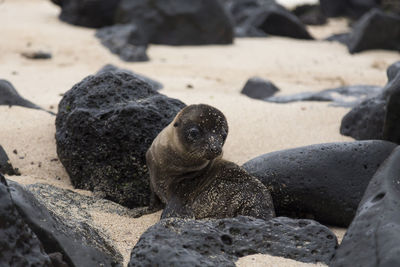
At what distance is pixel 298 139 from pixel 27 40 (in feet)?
24.3

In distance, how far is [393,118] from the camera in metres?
4.74

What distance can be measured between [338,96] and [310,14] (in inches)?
545

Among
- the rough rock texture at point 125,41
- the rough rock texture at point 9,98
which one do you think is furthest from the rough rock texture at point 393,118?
the rough rock texture at point 125,41

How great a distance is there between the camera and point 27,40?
1155cm

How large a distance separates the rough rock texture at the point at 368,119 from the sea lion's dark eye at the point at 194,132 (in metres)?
2.52

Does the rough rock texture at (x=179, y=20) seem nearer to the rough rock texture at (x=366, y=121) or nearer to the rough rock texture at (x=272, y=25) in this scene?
the rough rock texture at (x=272, y=25)

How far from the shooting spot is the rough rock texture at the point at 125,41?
36.5ft

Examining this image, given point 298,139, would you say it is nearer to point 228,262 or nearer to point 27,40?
point 228,262

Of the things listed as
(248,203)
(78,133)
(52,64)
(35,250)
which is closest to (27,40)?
(52,64)

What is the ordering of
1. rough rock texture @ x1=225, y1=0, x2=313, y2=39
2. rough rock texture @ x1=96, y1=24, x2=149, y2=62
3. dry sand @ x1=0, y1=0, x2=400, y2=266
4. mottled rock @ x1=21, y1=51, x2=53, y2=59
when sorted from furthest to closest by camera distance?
rough rock texture @ x1=225, y1=0, x2=313, y2=39
rough rock texture @ x1=96, y1=24, x2=149, y2=62
mottled rock @ x1=21, y1=51, x2=53, y2=59
dry sand @ x1=0, y1=0, x2=400, y2=266

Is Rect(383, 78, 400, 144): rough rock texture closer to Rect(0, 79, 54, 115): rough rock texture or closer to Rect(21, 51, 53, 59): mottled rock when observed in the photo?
Rect(0, 79, 54, 115): rough rock texture

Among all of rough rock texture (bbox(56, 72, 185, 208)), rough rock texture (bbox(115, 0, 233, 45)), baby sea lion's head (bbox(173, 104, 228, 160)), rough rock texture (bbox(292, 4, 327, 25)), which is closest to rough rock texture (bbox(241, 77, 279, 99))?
rough rock texture (bbox(56, 72, 185, 208))

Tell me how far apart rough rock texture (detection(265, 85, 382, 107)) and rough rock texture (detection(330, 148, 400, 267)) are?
455 centimetres

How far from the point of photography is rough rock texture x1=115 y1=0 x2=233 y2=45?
42.0ft
